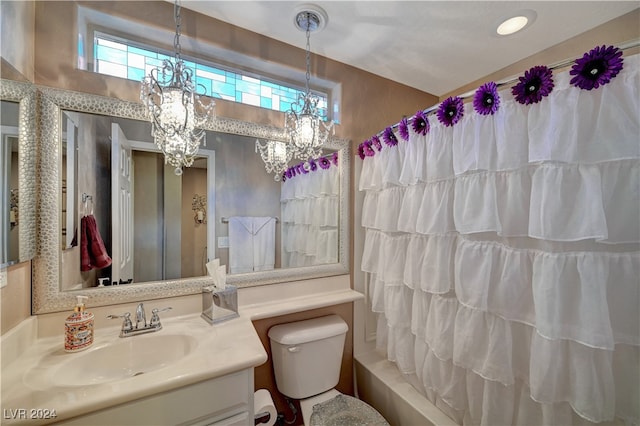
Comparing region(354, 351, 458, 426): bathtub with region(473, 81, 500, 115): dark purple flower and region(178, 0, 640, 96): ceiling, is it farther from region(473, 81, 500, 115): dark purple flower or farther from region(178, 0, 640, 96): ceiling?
region(178, 0, 640, 96): ceiling

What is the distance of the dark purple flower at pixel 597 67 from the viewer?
2.52 feet

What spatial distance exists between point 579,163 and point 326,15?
4.31 ft

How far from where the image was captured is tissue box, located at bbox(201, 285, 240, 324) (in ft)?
3.85

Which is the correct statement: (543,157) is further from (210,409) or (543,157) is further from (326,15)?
(210,409)

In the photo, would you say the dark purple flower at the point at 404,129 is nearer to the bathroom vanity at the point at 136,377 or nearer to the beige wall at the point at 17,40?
the bathroom vanity at the point at 136,377

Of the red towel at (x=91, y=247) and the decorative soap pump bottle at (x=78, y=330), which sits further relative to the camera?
the red towel at (x=91, y=247)

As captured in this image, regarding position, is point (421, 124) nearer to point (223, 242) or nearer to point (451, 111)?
point (451, 111)

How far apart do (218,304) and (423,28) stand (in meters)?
1.85

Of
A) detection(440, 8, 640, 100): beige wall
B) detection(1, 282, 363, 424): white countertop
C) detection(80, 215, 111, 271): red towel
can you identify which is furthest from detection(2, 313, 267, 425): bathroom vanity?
detection(440, 8, 640, 100): beige wall

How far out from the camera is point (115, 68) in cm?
119

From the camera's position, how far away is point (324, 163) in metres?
1.75

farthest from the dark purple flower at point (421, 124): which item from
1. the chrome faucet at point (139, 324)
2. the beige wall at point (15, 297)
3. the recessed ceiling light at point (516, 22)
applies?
the beige wall at point (15, 297)

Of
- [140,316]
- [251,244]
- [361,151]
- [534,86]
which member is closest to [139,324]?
[140,316]

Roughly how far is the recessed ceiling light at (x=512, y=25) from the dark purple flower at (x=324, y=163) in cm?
122
